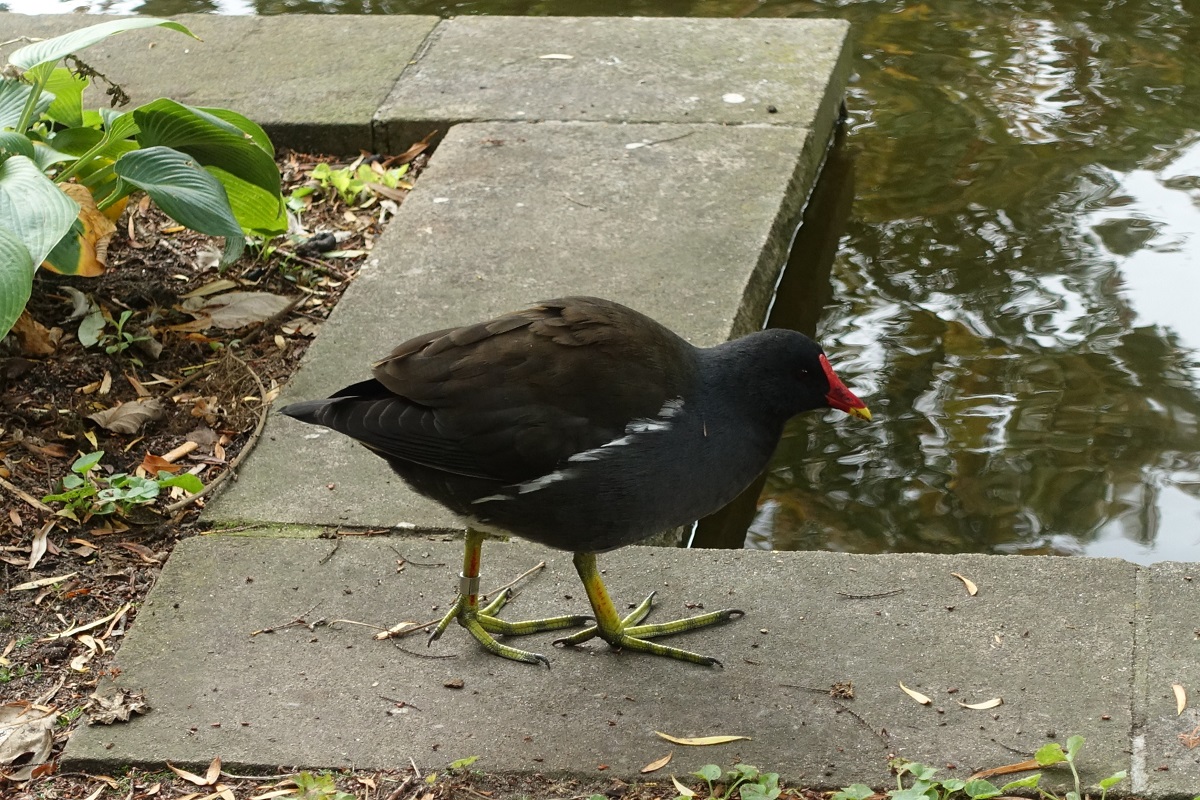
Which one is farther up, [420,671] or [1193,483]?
[420,671]

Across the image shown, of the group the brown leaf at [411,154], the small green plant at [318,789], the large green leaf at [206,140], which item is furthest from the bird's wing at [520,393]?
the brown leaf at [411,154]

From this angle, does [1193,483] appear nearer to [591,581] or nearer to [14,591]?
[591,581]

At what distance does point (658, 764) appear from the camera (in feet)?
8.91

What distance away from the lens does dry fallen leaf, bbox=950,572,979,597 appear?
314cm

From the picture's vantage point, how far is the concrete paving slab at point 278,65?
18.6 ft

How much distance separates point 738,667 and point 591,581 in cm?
39

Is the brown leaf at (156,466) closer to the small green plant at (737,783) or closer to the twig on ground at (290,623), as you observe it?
the twig on ground at (290,623)

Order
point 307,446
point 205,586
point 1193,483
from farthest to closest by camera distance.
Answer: point 1193,483, point 307,446, point 205,586

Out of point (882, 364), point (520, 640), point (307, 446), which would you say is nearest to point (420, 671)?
point (520, 640)

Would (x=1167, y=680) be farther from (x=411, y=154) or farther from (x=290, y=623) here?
(x=411, y=154)

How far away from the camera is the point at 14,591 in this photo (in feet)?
11.1

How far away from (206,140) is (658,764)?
2551mm

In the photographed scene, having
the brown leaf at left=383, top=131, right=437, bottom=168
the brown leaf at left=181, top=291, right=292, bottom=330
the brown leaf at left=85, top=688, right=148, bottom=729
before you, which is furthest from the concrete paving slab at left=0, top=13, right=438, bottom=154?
the brown leaf at left=85, top=688, right=148, bottom=729

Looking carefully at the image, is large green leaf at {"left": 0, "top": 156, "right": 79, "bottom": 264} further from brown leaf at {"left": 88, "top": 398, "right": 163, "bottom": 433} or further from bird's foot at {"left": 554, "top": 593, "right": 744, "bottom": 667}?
bird's foot at {"left": 554, "top": 593, "right": 744, "bottom": 667}
